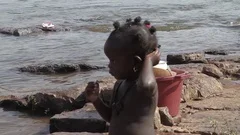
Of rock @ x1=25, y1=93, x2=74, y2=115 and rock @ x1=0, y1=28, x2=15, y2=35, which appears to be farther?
rock @ x1=0, y1=28, x2=15, y2=35

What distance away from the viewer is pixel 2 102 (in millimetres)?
7086

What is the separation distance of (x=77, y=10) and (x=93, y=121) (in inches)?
666

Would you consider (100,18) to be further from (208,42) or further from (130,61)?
(130,61)

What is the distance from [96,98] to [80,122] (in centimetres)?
216

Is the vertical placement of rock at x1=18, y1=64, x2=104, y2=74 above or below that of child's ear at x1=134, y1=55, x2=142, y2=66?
below

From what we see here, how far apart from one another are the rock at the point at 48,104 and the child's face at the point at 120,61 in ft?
11.4

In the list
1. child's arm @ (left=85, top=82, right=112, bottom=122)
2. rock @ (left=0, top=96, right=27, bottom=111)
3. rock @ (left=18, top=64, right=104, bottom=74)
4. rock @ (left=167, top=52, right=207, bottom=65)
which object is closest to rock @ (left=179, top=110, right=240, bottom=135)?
child's arm @ (left=85, top=82, right=112, bottom=122)

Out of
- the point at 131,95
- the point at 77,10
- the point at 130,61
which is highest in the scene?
the point at 130,61

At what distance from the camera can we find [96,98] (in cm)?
300

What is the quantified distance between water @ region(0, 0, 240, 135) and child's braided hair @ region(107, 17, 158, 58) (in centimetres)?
334

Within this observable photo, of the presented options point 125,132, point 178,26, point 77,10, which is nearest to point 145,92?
point 125,132

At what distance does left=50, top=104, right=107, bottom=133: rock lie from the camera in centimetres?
502

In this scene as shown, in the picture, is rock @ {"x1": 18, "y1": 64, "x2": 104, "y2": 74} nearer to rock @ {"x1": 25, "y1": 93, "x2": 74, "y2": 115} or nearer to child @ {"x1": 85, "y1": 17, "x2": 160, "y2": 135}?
rock @ {"x1": 25, "y1": 93, "x2": 74, "y2": 115}

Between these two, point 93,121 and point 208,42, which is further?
point 208,42
